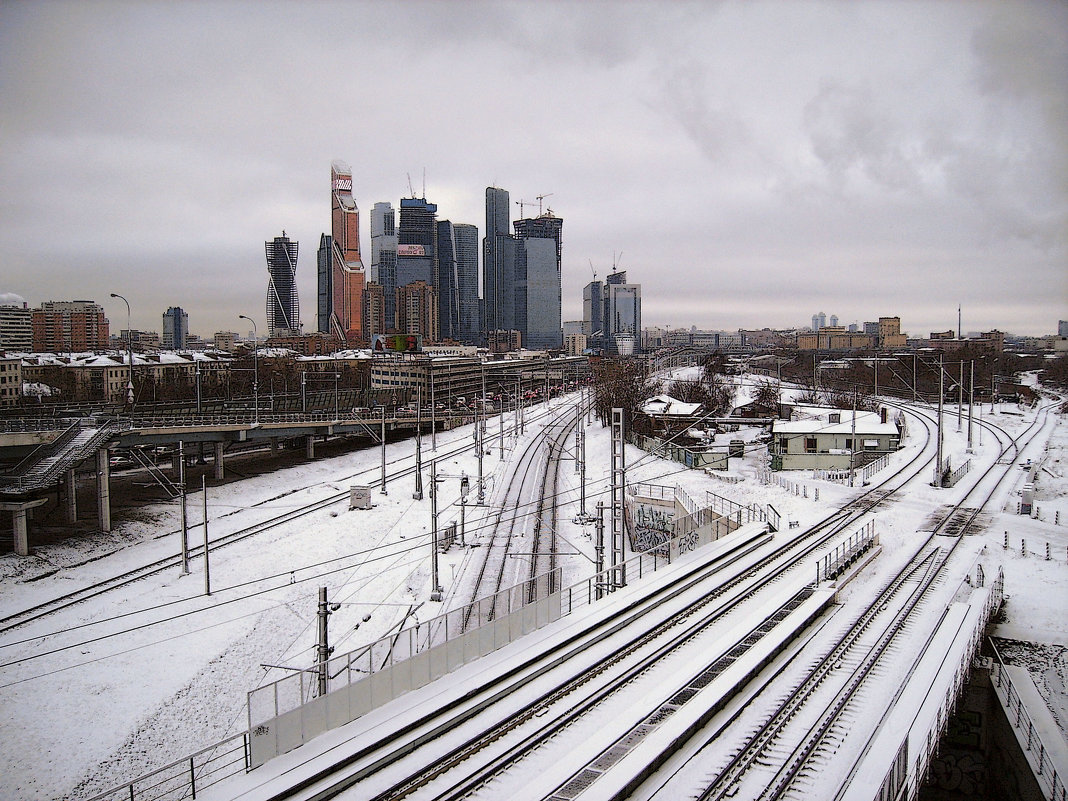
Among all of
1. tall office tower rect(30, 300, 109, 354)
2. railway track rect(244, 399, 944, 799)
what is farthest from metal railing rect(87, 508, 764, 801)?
tall office tower rect(30, 300, 109, 354)

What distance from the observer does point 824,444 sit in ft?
117

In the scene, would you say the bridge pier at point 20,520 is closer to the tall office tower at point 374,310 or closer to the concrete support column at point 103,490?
the concrete support column at point 103,490

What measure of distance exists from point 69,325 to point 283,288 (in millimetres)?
122674

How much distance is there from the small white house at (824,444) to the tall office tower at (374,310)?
122 m

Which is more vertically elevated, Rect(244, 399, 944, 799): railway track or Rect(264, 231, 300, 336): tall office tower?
Rect(264, 231, 300, 336): tall office tower

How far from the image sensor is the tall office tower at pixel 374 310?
156 meters

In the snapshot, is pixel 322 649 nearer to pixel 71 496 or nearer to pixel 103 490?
pixel 103 490

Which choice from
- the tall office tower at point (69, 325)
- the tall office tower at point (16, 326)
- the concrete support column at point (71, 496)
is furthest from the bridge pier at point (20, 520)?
the tall office tower at point (69, 325)

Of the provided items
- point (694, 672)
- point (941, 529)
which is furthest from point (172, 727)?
point (941, 529)

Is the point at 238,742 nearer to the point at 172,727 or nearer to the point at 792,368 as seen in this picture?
the point at 172,727

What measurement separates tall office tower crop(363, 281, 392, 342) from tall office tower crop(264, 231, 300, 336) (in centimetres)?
1546

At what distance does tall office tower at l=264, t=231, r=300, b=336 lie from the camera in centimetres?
14912

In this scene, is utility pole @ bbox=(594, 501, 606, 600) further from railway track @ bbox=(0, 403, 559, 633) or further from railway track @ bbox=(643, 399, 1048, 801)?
railway track @ bbox=(0, 403, 559, 633)

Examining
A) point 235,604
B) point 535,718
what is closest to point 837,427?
point 235,604
